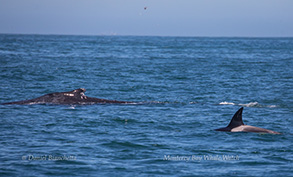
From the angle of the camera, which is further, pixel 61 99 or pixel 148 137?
pixel 61 99

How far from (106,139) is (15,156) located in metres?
3.41

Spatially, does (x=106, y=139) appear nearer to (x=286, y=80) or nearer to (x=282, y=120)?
(x=282, y=120)

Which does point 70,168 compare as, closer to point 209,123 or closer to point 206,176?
point 206,176

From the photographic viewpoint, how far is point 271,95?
2878 cm

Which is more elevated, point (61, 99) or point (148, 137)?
point (61, 99)

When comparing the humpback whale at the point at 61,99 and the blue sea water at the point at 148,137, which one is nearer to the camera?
the blue sea water at the point at 148,137

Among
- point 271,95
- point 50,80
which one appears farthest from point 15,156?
point 50,80

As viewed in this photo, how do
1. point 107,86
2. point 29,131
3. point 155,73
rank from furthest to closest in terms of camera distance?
point 155,73 < point 107,86 < point 29,131

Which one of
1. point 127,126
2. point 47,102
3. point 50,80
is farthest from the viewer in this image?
point 50,80

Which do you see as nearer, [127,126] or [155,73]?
[127,126]

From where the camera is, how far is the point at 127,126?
18.3 meters

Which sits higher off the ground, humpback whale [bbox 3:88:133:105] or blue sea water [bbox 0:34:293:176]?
humpback whale [bbox 3:88:133:105]

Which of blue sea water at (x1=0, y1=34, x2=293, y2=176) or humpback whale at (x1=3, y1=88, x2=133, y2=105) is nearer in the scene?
blue sea water at (x1=0, y1=34, x2=293, y2=176)

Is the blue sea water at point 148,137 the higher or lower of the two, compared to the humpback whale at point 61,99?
lower
